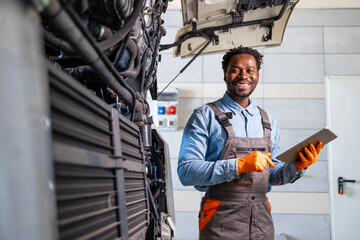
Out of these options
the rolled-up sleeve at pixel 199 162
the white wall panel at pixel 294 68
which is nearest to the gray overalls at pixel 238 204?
the rolled-up sleeve at pixel 199 162

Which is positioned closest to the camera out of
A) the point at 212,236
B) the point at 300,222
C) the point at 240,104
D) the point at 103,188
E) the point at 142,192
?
the point at 103,188

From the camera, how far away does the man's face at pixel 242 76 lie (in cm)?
211

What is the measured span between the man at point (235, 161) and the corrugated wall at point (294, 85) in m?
2.84

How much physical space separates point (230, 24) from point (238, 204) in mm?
1467

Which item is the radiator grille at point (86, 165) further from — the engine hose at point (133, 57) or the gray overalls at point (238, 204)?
the gray overalls at point (238, 204)

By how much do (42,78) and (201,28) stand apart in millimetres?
2313

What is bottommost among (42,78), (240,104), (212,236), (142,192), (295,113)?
(212,236)

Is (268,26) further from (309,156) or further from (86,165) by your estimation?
(86,165)

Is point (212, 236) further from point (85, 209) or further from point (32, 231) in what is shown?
point (32, 231)

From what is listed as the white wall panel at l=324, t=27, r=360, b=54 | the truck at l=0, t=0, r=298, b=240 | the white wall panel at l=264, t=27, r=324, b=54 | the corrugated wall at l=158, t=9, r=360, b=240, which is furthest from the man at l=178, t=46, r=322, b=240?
the white wall panel at l=324, t=27, r=360, b=54

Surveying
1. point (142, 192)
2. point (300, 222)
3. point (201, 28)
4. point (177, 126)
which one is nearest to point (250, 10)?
point (201, 28)

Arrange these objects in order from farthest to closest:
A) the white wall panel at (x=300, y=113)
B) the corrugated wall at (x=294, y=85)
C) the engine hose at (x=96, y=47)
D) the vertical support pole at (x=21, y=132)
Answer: the white wall panel at (x=300, y=113) < the corrugated wall at (x=294, y=85) < the engine hose at (x=96, y=47) < the vertical support pole at (x=21, y=132)

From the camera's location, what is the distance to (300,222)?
478cm

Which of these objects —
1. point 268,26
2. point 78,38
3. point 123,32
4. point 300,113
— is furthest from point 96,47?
point 300,113
